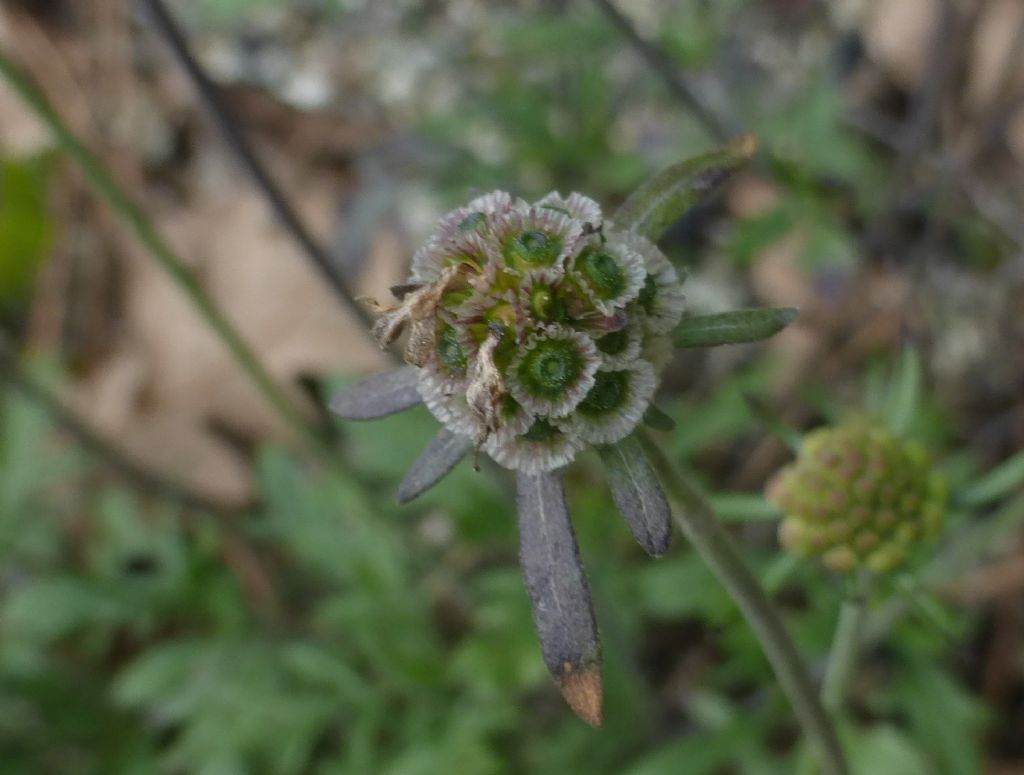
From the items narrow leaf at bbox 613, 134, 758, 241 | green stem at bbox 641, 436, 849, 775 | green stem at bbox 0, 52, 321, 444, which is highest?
green stem at bbox 0, 52, 321, 444

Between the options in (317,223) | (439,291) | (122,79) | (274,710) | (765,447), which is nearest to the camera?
(439,291)

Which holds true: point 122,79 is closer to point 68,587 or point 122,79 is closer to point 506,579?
point 68,587

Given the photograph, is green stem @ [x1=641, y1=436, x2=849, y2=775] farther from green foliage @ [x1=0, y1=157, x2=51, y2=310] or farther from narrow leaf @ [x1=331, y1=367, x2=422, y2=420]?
green foliage @ [x1=0, y1=157, x2=51, y2=310]

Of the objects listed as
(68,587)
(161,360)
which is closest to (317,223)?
(161,360)

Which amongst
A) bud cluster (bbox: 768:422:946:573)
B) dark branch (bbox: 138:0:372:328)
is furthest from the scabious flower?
dark branch (bbox: 138:0:372:328)

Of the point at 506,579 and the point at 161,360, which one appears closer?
the point at 506,579

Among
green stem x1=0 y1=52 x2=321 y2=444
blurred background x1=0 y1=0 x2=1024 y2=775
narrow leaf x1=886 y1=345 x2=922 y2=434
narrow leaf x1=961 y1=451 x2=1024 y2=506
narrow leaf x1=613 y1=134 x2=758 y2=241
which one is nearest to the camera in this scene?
narrow leaf x1=613 y1=134 x2=758 y2=241

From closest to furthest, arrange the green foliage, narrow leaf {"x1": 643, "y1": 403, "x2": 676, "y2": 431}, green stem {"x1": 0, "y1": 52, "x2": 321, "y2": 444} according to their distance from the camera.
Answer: narrow leaf {"x1": 643, "y1": 403, "x2": 676, "y2": 431}
green stem {"x1": 0, "y1": 52, "x2": 321, "y2": 444}
the green foliage
